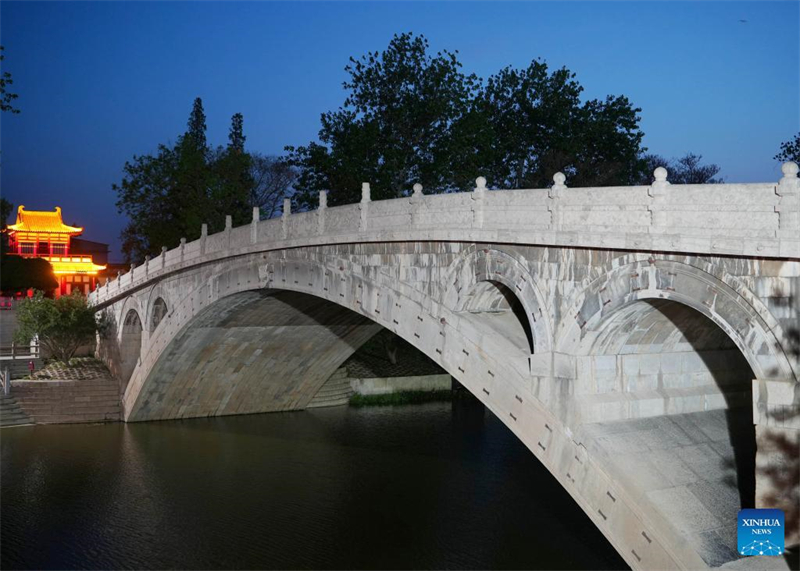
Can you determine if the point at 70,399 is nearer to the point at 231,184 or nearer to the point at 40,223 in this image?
the point at 231,184

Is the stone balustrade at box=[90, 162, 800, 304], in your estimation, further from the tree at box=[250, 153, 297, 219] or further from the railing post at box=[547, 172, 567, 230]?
the tree at box=[250, 153, 297, 219]

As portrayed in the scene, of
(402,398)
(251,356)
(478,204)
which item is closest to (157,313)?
(251,356)

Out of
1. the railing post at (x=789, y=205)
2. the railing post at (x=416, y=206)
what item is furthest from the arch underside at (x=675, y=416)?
the railing post at (x=416, y=206)

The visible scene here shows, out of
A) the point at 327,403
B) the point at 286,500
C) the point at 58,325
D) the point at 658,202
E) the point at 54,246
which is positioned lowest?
the point at 286,500

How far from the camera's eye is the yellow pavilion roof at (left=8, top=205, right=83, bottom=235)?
6212 centimetres

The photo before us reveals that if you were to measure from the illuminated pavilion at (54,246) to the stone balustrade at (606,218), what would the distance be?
45190 millimetres

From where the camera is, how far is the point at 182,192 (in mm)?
47219

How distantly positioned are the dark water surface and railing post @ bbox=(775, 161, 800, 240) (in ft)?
30.5

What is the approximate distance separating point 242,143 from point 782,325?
63.3 meters

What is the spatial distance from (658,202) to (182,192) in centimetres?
3860

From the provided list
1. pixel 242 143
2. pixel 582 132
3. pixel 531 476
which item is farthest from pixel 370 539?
pixel 242 143

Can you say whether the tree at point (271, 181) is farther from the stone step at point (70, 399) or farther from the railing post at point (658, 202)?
the railing post at point (658, 202)

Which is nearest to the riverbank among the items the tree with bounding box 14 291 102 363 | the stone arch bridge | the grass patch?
the tree with bounding box 14 291 102 363

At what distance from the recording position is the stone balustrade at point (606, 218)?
36.7 ft
